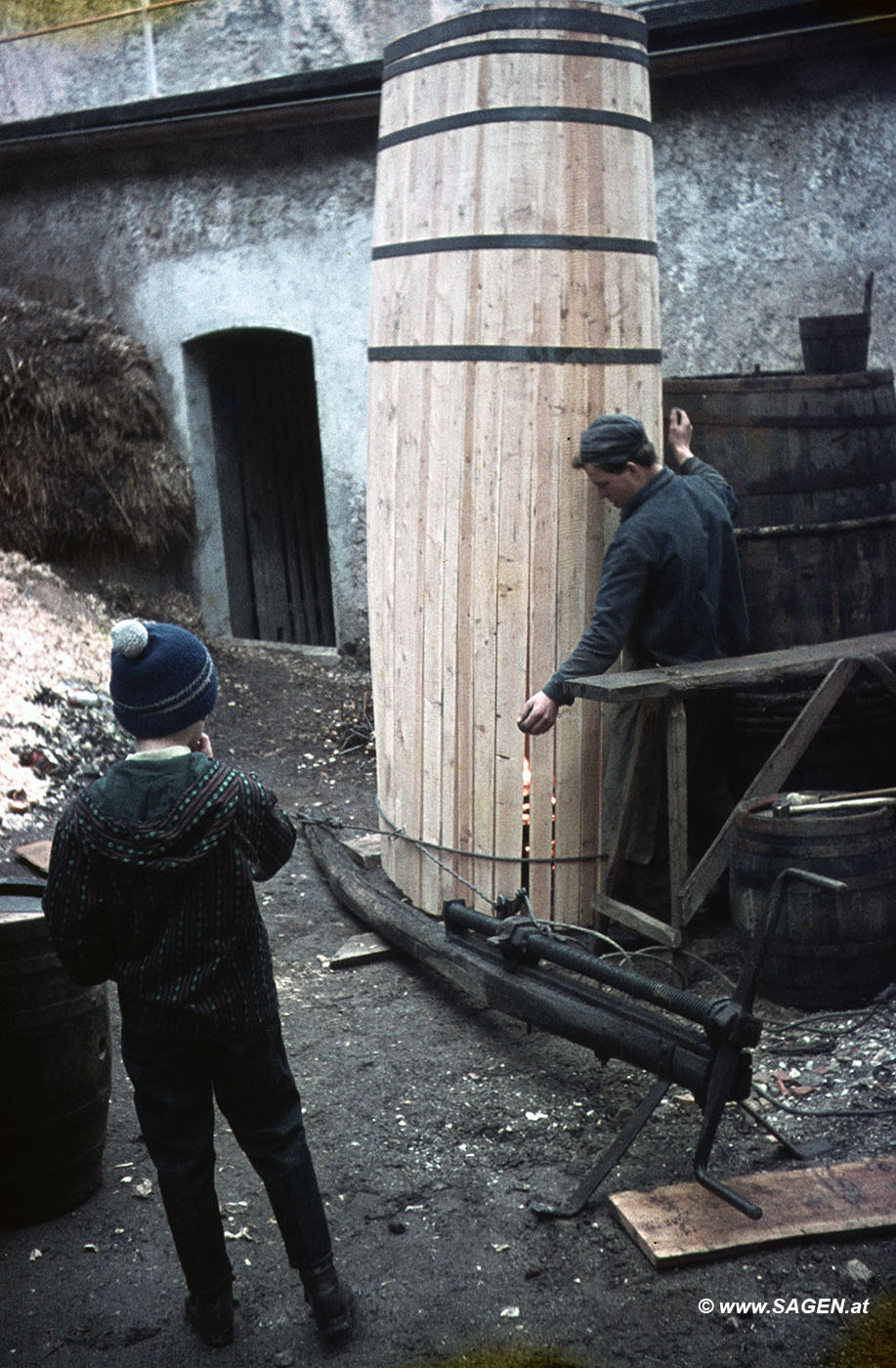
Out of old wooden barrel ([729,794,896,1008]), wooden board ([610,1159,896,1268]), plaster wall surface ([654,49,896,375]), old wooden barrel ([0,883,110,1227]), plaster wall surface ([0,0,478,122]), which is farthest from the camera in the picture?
plaster wall surface ([0,0,478,122])

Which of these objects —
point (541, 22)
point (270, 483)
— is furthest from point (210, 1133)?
point (270, 483)

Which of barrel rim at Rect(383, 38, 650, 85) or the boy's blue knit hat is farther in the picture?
barrel rim at Rect(383, 38, 650, 85)

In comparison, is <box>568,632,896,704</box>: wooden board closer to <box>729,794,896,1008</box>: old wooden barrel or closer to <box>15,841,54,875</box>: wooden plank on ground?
<box>729,794,896,1008</box>: old wooden barrel

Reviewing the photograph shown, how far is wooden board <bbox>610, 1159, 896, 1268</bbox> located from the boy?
0.74m

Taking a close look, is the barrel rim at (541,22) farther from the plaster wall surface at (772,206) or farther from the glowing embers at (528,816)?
the plaster wall surface at (772,206)

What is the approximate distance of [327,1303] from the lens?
9.12ft

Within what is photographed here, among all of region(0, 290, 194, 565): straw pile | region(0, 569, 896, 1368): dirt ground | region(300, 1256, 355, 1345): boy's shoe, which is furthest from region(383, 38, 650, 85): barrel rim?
region(0, 290, 194, 565): straw pile

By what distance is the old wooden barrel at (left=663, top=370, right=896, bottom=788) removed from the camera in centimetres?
487

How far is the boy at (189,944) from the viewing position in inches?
104

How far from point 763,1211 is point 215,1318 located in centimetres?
128

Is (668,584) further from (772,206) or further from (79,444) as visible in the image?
(79,444)

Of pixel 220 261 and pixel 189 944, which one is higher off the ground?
pixel 220 261

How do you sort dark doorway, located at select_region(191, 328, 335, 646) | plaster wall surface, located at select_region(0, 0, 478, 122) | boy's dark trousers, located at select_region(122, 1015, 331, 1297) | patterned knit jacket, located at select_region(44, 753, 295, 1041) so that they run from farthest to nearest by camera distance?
dark doorway, located at select_region(191, 328, 335, 646) < plaster wall surface, located at select_region(0, 0, 478, 122) < boy's dark trousers, located at select_region(122, 1015, 331, 1297) < patterned knit jacket, located at select_region(44, 753, 295, 1041)

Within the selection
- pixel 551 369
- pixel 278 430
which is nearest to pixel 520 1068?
pixel 551 369
